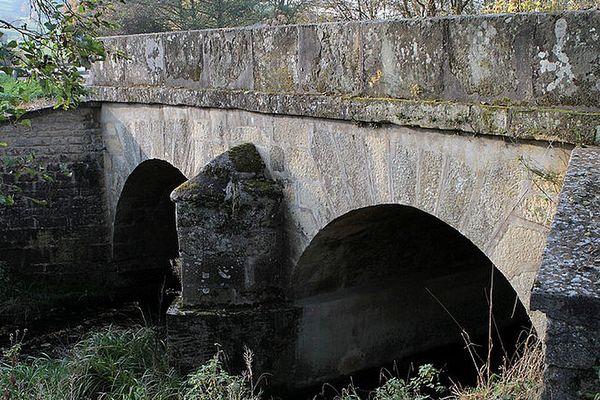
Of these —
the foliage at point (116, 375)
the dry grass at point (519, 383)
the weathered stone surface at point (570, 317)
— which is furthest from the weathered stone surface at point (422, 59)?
the foliage at point (116, 375)

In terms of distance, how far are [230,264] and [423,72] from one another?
7.71ft

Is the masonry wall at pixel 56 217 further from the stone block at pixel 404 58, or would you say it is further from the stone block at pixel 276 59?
the stone block at pixel 404 58

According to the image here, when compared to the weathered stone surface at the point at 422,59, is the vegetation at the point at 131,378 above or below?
below

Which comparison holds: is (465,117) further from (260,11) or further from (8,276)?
(260,11)

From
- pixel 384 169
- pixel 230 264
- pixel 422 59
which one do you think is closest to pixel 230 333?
pixel 230 264

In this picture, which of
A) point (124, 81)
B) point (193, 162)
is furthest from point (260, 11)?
point (193, 162)

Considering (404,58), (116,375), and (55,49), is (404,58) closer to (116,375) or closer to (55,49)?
(55,49)

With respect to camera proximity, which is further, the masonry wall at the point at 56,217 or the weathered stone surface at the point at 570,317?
the masonry wall at the point at 56,217

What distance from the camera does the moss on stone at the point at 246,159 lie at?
19.0 feet

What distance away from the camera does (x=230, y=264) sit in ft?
18.7

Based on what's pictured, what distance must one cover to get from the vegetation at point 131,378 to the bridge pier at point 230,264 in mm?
187

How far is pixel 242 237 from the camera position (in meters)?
5.68

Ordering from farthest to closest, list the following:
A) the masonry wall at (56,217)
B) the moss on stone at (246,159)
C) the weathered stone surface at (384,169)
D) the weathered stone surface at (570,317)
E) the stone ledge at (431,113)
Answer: the masonry wall at (56,217) < the moss on stone at (246,159) < the weathered stone surface at (384,169) < the stone ledge at (431,113) < the weathered stone surface at (570,317)

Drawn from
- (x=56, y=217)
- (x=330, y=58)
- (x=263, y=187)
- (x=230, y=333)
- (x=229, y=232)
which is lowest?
(x=230, y=333)
